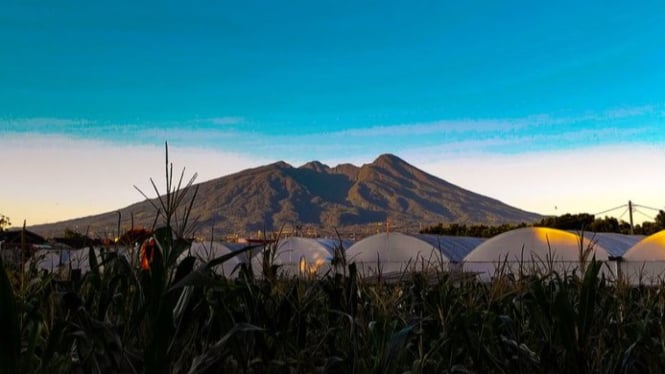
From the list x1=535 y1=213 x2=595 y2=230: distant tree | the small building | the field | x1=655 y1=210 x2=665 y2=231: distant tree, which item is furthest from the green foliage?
the field

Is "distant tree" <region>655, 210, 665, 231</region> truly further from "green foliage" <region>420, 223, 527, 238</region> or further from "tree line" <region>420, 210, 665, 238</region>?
"green foliage" <region>420, 223, 527, 238</region>

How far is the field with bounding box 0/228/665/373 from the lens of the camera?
2.62m

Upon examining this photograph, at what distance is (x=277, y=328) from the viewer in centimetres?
438

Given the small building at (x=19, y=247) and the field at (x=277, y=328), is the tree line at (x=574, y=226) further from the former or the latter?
the field at (x=277, y=328)

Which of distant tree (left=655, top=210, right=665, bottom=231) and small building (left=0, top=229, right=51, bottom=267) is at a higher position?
distant tree (left=655, top=210, right=665, bottom=231)

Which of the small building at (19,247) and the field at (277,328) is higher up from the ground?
the small building at (19,247)

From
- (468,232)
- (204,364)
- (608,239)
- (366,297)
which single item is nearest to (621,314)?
(366,297)

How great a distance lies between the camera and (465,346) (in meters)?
4.57

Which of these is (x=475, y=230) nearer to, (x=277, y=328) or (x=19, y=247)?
(x=19, y=247)

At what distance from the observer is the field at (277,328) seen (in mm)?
2619

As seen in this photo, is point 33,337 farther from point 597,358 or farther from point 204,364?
point 597,358

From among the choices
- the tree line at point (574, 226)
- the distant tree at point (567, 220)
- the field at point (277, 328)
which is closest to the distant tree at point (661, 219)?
the tree line at point (574, 226)

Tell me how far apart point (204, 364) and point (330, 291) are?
8.70 feet

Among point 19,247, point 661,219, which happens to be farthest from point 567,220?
point 19,247
